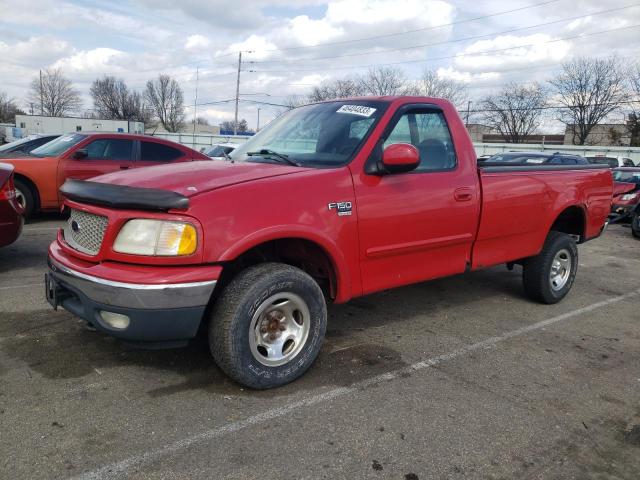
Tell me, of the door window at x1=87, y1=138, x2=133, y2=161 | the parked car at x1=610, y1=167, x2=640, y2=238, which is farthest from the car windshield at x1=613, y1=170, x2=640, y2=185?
the door window at x1=87, y1=138, x2=133, y2=161

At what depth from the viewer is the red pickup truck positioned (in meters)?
2.98

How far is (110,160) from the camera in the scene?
31.1 ft

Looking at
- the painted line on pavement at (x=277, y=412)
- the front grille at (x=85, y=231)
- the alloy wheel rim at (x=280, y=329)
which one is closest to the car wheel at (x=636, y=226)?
the painted line on pavement at (x=277, y=412)

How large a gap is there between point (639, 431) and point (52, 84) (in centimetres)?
10518

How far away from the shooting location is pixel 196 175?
3.37 meters

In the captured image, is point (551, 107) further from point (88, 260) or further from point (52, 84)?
point (52, 84)

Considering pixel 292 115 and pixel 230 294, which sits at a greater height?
pixel 292 115

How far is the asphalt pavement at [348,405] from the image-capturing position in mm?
2633

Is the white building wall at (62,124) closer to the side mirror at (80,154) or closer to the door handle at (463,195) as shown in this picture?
the side mirror at (80,154)

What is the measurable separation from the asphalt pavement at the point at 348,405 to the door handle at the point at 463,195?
118cm

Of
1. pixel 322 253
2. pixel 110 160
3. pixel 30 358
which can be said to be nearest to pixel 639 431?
pixel 322 253

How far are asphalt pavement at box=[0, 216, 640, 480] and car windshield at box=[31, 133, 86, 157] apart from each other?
496 centimetres

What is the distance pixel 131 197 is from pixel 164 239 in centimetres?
32

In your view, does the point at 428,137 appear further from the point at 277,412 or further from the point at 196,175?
the point at 277,412
